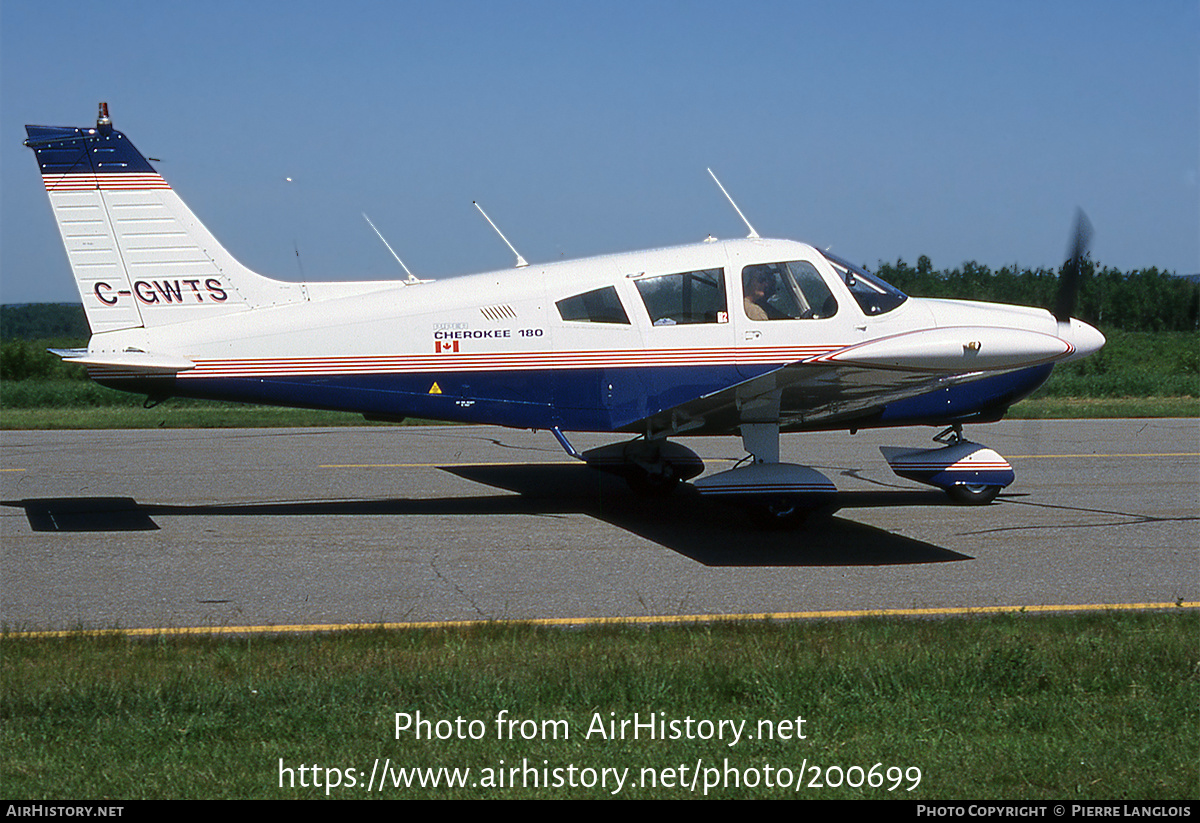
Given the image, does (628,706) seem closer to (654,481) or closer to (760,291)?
(760,291)

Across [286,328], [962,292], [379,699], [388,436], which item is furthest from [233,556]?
[962,292]

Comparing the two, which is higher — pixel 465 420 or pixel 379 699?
pixel 465 420

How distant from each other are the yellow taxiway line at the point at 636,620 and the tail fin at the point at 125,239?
413 cm

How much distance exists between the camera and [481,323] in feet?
32.4

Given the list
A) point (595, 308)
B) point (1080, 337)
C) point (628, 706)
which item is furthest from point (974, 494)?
point (628, 706)

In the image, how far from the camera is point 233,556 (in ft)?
27.8

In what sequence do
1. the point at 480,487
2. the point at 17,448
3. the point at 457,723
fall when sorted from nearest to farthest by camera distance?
the point at 457,723, the point at 480,487, the point at 17,448

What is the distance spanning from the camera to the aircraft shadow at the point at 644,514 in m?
8.68

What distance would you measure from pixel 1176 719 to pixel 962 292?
1588 cm

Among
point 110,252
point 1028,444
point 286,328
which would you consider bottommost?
point 1028,444

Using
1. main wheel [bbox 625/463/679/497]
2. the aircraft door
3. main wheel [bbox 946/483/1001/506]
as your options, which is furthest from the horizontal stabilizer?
main wheel [bbox 946/483/1001/506]

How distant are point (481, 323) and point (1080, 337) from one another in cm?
545

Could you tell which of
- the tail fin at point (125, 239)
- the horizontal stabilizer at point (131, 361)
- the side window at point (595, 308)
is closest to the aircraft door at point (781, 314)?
the side window at point (595, 308)

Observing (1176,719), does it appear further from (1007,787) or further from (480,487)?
(480,487)
